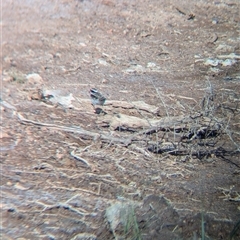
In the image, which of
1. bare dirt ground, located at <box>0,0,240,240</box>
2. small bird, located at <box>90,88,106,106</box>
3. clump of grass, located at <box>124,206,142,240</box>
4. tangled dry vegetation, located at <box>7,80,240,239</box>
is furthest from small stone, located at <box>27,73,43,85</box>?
clump of grass, located at <box>124,206,142,240</box>

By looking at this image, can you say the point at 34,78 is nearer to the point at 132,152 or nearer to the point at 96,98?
the point at 96,98

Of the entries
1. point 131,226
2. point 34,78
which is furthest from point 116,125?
point 131,226

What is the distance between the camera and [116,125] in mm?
→ 3162

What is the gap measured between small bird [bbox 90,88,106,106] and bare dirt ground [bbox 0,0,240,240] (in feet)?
0.11

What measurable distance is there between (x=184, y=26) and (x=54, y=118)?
1.93m

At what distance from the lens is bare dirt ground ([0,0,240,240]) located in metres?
2.54

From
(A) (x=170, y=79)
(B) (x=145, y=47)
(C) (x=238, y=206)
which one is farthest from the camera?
(B) (x=145, y=47)

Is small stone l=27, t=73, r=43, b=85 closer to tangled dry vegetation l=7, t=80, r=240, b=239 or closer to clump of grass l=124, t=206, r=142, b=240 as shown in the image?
tangled dry vegetation l=7, t=80, r=240, b=239

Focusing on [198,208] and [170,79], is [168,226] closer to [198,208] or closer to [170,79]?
[198,208]

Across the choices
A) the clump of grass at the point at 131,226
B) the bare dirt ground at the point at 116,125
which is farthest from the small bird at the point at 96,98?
the clump of grass at the point at 131,226

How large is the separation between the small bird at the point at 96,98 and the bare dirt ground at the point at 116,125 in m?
0.03

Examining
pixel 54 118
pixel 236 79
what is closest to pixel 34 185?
pixel 54 118

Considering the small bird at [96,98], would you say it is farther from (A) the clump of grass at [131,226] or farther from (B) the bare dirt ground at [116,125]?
(A) the clump of grass at [131,226]

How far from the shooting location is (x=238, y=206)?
2732 millimetres
